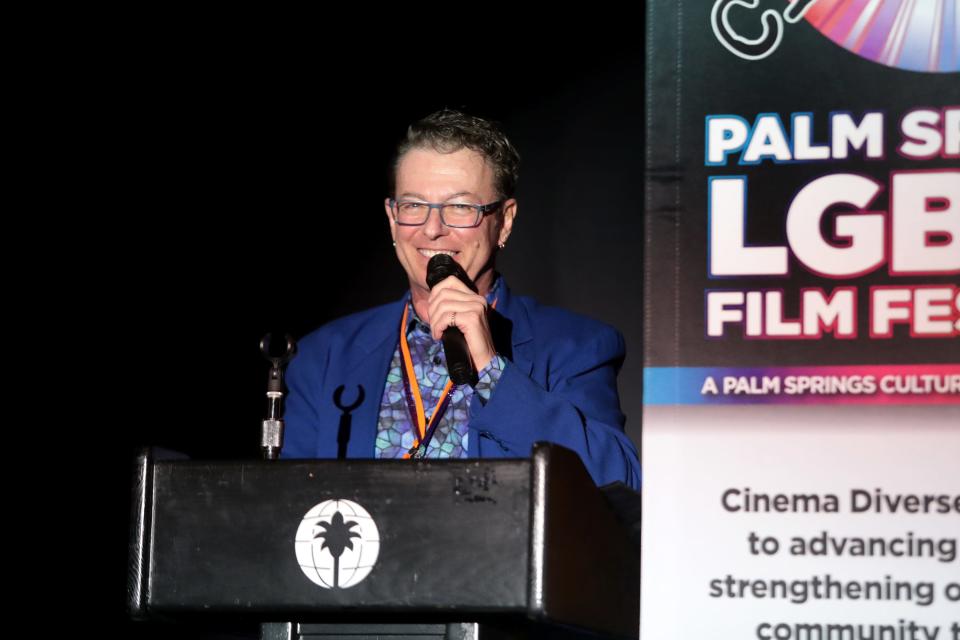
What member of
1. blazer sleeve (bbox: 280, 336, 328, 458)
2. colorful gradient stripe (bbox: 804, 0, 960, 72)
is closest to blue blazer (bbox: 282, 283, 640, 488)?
blazer sleeve (bbox: 280, 336, 328, 458)

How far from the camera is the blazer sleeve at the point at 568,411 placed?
6.85 feet

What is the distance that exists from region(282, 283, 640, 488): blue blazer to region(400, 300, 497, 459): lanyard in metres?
0.04

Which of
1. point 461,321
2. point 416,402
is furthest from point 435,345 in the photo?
point 461,321

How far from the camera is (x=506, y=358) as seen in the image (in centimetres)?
236

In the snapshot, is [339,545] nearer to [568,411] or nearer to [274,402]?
[274,402]

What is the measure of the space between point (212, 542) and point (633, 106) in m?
2.44

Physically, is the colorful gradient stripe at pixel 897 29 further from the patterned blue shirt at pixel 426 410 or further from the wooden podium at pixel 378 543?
the patterned blue shirt at pixel 426 410

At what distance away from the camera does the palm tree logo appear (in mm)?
1668

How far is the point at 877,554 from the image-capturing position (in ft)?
5.03

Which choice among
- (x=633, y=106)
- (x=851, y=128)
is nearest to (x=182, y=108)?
(x=633, y=106)

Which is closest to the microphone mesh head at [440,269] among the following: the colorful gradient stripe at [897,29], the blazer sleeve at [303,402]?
the blazer sleeve at [303,402]

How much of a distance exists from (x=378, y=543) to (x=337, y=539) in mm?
52

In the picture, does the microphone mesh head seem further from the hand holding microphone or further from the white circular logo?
the white circular logo

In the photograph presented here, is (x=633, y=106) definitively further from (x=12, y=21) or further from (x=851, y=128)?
(x=851, y=128)
